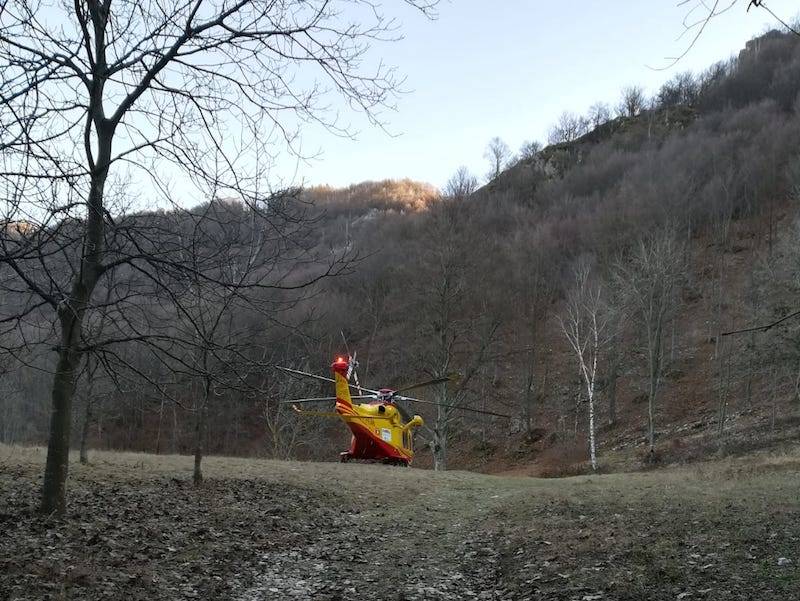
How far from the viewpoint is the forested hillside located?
6.03 meters

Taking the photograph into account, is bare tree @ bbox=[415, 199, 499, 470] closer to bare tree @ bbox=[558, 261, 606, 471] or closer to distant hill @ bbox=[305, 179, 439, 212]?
bare tree @ bbox=[558, 261, 606, 471]

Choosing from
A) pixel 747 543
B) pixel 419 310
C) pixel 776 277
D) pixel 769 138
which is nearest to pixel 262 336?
Result: pixel 747 543

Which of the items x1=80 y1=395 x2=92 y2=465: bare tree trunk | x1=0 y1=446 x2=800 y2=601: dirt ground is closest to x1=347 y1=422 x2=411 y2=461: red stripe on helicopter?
x1=0 y1=446 x2=800 y2=601: dirt ground

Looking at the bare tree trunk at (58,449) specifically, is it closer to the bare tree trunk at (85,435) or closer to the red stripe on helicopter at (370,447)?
the bare tree trunk at (85,435)

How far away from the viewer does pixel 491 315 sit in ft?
113

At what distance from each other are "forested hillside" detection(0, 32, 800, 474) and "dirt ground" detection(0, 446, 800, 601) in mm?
1663

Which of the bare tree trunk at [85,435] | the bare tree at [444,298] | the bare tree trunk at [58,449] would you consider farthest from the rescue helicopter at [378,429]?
the bare tree trunk at [58,449]

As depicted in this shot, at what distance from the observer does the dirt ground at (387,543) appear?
5.71 meters

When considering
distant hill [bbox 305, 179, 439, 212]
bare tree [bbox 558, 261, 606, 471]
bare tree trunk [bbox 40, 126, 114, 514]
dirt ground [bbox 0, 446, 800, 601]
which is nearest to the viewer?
dirt ground [bbox 0, 446, 800, 601]

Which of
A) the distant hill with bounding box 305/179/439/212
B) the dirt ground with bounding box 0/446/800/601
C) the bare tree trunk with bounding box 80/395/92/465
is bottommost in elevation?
the dirt ground with bounding box 0/446/800/601

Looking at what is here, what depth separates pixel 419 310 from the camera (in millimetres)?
→ 30609

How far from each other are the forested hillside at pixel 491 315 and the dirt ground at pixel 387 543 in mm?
1663

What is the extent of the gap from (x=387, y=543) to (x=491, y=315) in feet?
86.9

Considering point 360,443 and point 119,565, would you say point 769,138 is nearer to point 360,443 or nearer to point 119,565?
point 360,443
